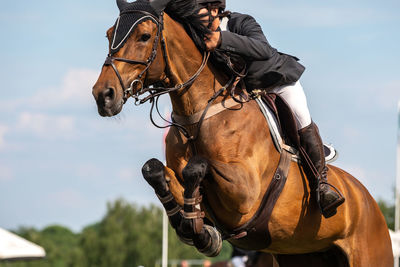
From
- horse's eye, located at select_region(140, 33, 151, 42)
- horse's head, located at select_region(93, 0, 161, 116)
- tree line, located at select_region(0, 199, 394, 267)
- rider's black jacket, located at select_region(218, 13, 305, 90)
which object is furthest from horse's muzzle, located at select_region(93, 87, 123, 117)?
tree line, located at select_region(0, 199, 394, 267)

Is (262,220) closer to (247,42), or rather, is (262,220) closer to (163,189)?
(163,189)

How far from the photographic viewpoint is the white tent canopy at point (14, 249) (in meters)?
13.5

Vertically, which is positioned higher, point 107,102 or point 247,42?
point 247,42

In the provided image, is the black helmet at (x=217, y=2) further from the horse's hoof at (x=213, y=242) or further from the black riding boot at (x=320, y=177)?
the horse's hoof at (x=213, y=242)

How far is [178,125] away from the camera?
6820 mm

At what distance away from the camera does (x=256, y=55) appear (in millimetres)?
6824

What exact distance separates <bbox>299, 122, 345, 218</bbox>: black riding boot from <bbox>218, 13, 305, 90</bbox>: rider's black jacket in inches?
23.4

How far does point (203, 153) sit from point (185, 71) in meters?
0.77

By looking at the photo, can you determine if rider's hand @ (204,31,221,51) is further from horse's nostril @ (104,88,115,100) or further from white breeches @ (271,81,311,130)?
horse's nostril @ (104,88,115,100)

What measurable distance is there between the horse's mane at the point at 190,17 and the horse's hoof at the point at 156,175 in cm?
119

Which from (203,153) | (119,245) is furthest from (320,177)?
(119,245)

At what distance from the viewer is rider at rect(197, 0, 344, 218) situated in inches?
267

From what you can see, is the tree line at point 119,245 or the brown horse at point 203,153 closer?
the brown horse at point 203,153

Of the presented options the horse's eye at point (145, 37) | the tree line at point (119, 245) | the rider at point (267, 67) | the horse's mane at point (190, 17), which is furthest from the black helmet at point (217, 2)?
the tree line at point (119, 245)
